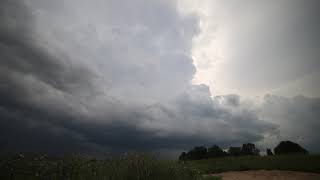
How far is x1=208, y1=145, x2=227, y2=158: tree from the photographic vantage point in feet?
225

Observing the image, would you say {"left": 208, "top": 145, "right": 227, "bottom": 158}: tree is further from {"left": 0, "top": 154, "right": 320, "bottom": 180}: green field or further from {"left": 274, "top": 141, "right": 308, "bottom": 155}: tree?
{"left": 0, "top": 154, "right": 320, "bottom": 180}: green field

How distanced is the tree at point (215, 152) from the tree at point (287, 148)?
1174cm

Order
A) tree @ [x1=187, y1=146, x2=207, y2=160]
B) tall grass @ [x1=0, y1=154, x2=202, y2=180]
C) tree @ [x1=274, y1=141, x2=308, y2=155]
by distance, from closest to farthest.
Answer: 1. tall grass @ [x1=0, y1=154, x2=202, y2=180]
2. tree @ [x1=274, y1=141, x2=308, y2=155]
3. tree @ [x1=187, y1=146, x2=207, y2=160]

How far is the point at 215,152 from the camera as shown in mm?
69625

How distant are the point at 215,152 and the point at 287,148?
52.2 feet

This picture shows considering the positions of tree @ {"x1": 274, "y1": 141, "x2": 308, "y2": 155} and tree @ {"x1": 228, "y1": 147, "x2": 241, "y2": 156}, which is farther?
tree @ {"x1": 228, "y1": 147, "x2": 241, "y2": 156}

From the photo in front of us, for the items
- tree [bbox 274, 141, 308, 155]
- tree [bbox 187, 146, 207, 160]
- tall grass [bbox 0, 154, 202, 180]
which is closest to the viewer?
tall grass [bbox 0, 154, 202, 180]

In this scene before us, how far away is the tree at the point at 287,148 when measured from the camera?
62.5m

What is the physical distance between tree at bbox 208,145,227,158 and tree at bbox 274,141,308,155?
38.5 feet

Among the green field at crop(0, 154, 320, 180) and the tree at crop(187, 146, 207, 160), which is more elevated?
the tree at crop(187, 146, 207, 160)

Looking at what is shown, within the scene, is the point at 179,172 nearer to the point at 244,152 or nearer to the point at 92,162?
the point at 92,162

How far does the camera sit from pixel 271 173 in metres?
25.2

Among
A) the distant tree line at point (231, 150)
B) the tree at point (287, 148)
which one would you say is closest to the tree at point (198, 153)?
the distant tree line at point (231, 150)

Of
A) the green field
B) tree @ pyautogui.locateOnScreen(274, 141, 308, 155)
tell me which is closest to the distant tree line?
tree @ pyautogui.locateOnScreen(274, 141, 308, 155)
